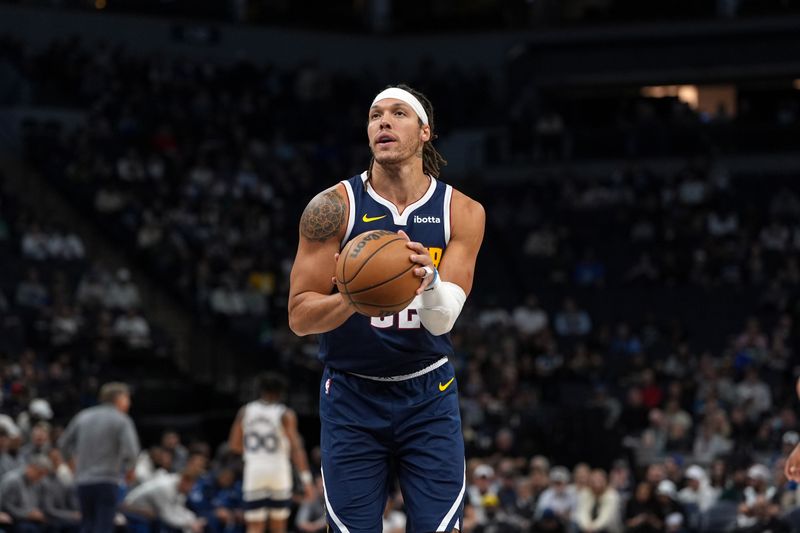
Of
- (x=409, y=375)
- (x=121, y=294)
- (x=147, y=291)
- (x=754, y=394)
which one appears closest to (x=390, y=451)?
(x=409, y=375)

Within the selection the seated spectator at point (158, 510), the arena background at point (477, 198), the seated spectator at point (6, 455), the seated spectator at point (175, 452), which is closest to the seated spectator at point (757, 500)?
the arena background at point (477, 198)

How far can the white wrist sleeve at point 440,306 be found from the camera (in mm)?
5520

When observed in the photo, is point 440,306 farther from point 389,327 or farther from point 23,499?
point 23,499

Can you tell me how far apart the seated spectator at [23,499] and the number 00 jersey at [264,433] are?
7.57 ft

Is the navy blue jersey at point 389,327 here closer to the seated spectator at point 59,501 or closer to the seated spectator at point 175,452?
the seated spectator at point 59,501

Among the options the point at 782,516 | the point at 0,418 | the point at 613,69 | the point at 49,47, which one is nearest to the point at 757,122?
the point at 613,69

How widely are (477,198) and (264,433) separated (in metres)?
15.3

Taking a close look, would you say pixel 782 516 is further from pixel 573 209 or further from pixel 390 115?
pixel 573 209

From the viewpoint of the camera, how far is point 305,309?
18.6 ft

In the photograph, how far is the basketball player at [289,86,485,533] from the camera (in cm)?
589

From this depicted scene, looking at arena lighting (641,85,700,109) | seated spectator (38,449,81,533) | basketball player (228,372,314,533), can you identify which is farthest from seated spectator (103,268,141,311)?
arena lighting (641,85,700,109)

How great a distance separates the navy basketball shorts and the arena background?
10399mm

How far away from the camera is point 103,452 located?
12031 millimetres

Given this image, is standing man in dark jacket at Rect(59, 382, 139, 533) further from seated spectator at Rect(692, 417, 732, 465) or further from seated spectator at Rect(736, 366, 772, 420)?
seated spectator at Rect(736, 366, 772, 420)
